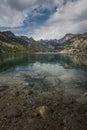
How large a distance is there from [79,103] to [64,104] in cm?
283

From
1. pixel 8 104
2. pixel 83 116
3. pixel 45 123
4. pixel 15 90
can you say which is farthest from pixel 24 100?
pixel 83 116

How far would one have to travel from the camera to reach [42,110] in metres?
24.4

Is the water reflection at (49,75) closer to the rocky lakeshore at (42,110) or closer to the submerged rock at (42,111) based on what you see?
the rocky lakeshore at (42,110)

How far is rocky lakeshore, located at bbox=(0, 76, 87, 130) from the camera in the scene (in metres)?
20.5

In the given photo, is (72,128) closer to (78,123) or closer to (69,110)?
(78,123)

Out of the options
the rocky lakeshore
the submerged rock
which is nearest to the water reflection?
the rocky lakeshore

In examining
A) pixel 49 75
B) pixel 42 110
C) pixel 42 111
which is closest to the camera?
pixel 42 111

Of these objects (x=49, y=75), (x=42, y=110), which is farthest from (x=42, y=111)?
(x=49, y=75)

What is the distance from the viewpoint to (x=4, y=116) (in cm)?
2255

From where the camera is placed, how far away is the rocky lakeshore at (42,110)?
2052cm

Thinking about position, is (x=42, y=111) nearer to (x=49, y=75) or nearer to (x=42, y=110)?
(x=42, y=110)

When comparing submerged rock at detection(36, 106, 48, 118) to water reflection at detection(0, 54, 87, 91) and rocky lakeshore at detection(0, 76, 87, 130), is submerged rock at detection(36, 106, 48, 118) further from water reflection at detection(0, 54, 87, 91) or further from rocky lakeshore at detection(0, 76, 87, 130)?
water reflection at detection(0, 54, 87, 91)

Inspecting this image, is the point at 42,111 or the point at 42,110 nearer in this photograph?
the point at 42,111

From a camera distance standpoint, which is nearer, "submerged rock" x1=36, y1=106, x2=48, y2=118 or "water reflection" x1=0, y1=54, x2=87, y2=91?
"submerged rock" x1=36, y1=106, x2=48, y2=118
